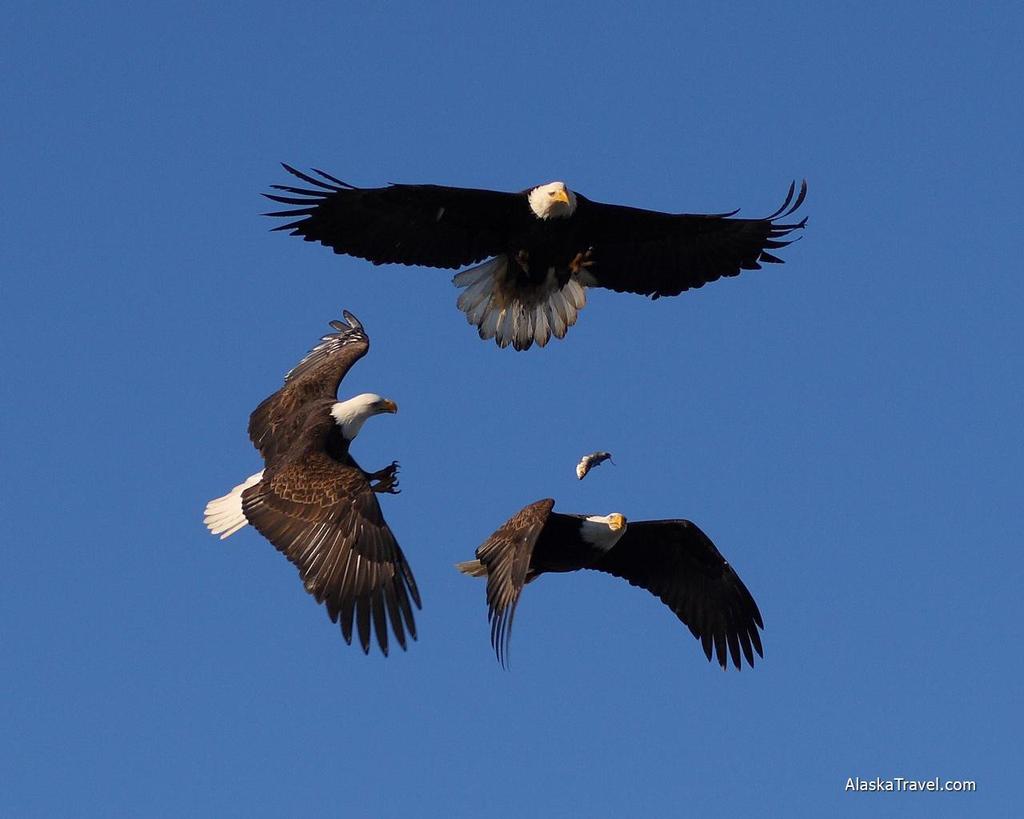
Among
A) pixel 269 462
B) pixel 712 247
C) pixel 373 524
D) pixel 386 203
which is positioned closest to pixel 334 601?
pixel 373 524

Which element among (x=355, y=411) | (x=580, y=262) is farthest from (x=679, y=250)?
(x=355, y=411)

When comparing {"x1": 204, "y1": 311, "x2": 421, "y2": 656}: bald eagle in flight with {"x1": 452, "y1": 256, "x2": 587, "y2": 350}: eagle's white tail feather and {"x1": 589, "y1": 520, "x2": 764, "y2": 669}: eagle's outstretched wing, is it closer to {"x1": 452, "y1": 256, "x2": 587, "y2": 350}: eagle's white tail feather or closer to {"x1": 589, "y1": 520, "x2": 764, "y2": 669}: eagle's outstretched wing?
{"x1": 452, "y1": 256, "x2": 587, "y2": 350}: eagle's white tail feather

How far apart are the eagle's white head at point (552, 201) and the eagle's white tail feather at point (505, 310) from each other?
1.78ft

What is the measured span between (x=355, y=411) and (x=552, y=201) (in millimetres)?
1552

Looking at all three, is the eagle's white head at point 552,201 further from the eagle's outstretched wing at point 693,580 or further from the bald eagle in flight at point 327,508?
the eagle's outstretched wing at point 693,580

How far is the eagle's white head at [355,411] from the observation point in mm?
11250

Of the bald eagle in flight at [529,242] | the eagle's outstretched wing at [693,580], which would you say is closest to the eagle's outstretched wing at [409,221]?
the bald eagle in flight at [529,242]

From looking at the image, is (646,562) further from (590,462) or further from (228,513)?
(228,513)

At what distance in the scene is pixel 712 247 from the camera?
12.1 metres

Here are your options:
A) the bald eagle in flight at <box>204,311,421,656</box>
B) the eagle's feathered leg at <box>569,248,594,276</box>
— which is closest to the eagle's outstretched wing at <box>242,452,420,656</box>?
the bald eagle in flight at <box>204,311,421,656</box>

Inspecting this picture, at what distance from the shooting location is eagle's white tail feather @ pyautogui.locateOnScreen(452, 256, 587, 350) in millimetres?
11977

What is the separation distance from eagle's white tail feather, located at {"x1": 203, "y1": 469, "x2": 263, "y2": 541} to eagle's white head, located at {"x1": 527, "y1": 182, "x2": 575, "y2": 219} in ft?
6.84

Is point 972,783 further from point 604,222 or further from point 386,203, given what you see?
point 386,203

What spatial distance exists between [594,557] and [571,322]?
153 cm
